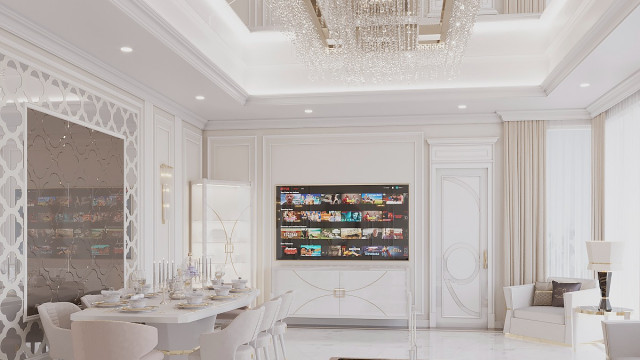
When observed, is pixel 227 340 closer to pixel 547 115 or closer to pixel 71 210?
pixel 71 210

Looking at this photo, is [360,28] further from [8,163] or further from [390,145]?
[390,145]

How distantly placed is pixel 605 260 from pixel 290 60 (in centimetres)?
404

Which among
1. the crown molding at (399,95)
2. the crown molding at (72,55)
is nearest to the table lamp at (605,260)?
the crown molding at (399,95)

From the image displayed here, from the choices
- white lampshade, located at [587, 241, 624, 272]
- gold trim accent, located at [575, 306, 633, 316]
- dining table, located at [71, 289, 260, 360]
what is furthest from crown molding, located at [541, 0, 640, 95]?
dining table, located at [71, 289, 260, 360]

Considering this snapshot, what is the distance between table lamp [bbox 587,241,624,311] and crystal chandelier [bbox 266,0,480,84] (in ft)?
8.59

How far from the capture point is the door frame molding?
793cm

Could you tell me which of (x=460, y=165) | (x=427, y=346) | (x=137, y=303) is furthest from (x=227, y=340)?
(x=460, y=165)

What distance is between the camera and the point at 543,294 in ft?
23.9

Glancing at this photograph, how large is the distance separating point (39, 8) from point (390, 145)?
4.99 metres

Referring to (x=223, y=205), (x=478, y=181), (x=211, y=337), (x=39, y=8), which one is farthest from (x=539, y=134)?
(x=39, y=8)

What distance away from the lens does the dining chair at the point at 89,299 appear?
488cm

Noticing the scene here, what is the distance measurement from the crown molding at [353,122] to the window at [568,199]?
96cm

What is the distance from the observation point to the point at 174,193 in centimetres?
722

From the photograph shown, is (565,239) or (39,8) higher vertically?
(39,8)
